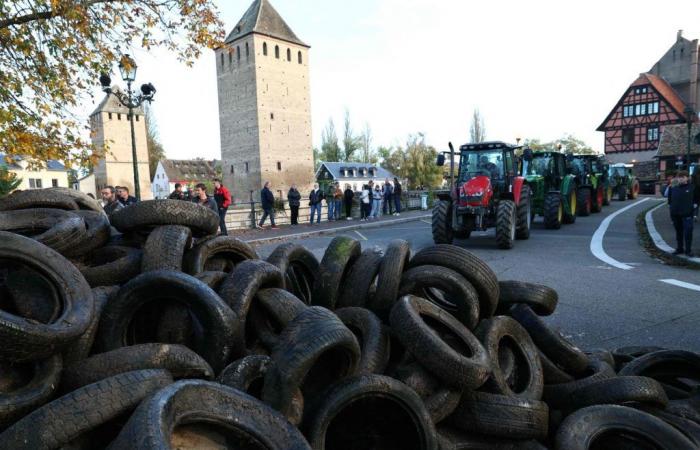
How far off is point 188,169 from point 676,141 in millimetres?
66264

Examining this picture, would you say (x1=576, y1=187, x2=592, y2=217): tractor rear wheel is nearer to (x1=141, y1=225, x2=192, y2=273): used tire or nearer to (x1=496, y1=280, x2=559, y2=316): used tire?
(x1=496, y1=280, x2=559, y2=316): used tire

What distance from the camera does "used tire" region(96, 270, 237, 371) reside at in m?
2.73

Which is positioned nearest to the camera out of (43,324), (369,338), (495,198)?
(43,324)

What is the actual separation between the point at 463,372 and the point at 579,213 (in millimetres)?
17970

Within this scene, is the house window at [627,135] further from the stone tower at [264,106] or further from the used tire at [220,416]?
the used tire at [220,416]

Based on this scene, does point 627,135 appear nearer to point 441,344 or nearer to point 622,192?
point 622,192

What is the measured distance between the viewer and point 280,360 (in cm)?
245

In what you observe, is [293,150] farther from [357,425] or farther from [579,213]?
[357,425]

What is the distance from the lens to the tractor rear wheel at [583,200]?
1797 cm

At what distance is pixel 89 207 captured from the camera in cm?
514

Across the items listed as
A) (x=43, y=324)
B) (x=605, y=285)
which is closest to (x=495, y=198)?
(x=605, y=285)

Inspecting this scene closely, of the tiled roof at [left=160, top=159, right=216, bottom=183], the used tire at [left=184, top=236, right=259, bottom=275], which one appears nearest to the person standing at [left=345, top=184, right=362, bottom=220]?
the used tire at [left=184, top=236, right=259, bottom=275]

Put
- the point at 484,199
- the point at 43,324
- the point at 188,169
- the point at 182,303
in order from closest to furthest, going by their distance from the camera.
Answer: the point at 43,324 < the point at 182,303 < the point at 484,199 < the point at 188,169

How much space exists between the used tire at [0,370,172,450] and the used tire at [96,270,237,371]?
2.10ft
